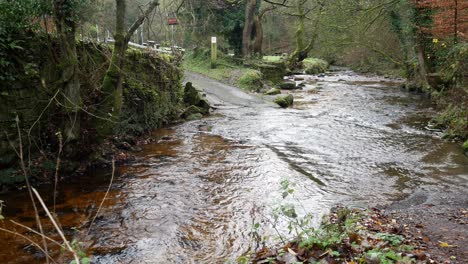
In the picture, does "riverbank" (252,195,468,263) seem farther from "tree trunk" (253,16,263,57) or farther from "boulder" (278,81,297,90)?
"tree trunk" (253,16,263,57)

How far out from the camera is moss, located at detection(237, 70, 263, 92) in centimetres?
2083

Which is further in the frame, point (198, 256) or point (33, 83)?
point (33, 83)

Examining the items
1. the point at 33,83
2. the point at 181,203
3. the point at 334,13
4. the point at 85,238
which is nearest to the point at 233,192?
the point at 181,203

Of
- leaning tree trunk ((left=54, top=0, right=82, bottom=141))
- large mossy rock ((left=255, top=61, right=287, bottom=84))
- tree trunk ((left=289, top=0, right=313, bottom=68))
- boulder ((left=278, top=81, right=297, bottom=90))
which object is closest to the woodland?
leaning tree trunk ((left=54, top=0, right=82, bottom=141))

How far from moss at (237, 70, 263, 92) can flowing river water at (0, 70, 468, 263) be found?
7.46 meters

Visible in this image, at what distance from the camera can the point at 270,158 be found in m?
8.98

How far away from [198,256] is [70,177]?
3.95 m

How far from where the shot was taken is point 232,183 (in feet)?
23.9

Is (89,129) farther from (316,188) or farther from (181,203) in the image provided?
(316,188)

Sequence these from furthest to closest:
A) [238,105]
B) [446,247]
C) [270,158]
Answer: [238,105] → [270,158] → [446,247]

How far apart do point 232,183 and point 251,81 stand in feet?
46.9

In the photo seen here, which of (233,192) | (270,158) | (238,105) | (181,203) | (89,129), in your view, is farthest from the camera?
(238,105)

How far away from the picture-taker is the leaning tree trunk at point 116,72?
8.26 metres

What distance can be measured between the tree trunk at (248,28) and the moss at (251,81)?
450 cm
